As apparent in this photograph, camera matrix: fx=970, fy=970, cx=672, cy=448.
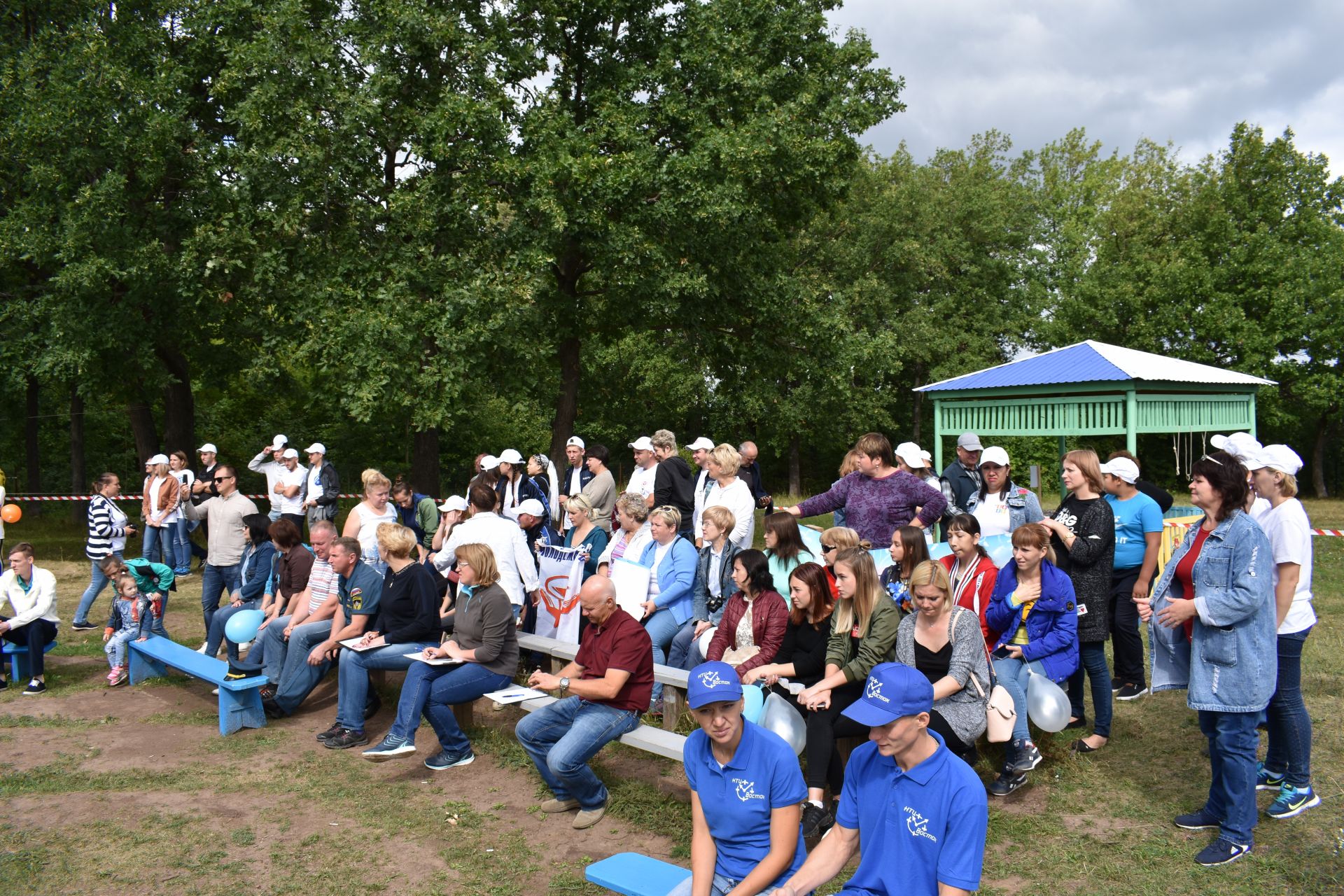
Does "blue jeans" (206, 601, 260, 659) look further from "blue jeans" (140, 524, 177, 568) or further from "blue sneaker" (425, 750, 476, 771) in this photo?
"blue jeans" (140, 524, 177, 568)

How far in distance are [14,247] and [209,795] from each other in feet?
40.9

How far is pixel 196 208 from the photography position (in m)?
16.0

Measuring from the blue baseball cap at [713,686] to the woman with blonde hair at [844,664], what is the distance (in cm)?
155

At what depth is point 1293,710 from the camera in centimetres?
475

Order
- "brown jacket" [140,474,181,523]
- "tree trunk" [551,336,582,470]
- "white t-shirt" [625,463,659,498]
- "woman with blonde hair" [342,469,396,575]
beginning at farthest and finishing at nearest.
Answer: "tree trunk" [551,336,582,470], "brown jacket" [140,474,181,523], "white t-shirt" [625,463,659,498], "woman with blonde hair" [342,469,396,575]

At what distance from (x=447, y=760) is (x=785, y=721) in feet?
7.75

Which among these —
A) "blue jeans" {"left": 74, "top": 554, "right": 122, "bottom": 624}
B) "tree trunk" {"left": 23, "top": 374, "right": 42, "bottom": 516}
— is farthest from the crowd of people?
"tree trunk" {"left": 23, "top": 374, "right": 42, "bottom": 516}

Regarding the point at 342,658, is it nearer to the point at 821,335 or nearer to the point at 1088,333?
the point at 821,335

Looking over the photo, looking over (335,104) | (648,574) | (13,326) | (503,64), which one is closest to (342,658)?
(648,574)

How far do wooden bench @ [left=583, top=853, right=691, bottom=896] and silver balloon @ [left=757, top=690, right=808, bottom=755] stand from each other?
1372mm

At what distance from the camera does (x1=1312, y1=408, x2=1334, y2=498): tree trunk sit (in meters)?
29.3

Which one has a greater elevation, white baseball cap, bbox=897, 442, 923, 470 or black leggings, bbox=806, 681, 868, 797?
white baseball cap, bbox=897, 442, 923, 470

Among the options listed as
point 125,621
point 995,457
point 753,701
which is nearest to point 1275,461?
point 995,457

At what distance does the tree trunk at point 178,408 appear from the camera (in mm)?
18531
